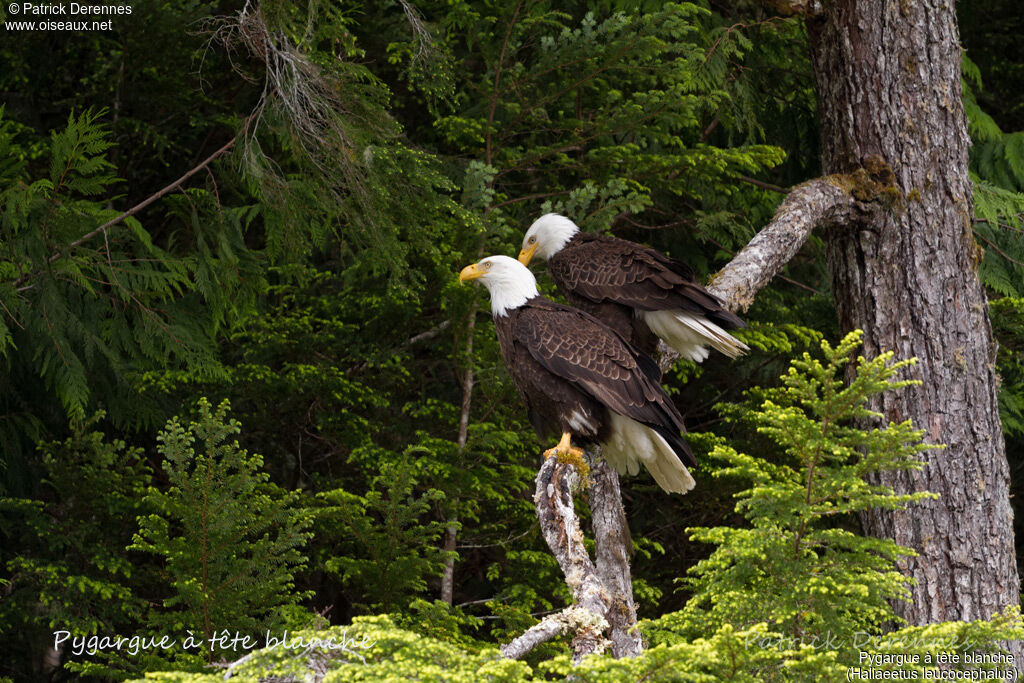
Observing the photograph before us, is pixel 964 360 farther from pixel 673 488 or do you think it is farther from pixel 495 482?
pixel 495 482

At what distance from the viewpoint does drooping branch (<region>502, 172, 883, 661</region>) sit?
294 centimetres

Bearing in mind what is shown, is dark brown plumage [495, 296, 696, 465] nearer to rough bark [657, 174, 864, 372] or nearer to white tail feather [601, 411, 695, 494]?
white tail feather [601, 411, 695, 494]

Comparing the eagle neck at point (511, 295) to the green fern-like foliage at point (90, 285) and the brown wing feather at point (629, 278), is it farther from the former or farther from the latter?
the green fern-like foliage at point (90, 285)

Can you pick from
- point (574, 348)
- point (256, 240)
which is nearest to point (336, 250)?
point (256, 240)

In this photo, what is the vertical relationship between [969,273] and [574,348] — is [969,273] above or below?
above

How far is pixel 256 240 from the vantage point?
23.6 ft

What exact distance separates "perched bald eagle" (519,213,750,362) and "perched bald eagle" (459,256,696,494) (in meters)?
0.28

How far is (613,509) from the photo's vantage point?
4.44 m

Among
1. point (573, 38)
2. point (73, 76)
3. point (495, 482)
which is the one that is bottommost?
point (495, 482)

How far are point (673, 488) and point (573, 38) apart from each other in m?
2.60

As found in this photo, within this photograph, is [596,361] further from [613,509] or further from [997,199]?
[997,199]

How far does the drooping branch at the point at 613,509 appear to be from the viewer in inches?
116

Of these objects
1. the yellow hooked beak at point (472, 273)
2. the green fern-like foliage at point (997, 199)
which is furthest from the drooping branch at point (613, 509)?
the green fern-like foliage at point (997, 199)

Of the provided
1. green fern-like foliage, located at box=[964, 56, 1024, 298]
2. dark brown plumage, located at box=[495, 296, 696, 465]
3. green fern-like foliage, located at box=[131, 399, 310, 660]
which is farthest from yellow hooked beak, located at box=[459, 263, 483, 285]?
green fern-like foliage, located at box=[964, 56, 1024, 298]
